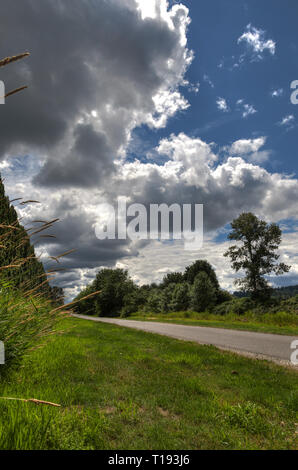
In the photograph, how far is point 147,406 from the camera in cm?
356

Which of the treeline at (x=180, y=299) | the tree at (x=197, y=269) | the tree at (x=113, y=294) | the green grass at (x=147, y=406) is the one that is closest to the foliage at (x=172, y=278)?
the treeline at (x=180, y=299)

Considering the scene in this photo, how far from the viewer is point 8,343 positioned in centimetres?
315

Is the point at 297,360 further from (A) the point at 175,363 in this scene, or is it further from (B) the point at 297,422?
(B) the point at 297,422

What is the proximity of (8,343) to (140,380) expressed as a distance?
2633 millimetres

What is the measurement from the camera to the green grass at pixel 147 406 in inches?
94.4

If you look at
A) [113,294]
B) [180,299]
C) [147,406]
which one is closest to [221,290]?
[180,299]

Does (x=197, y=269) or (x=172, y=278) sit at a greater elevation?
(x=197, y=269)

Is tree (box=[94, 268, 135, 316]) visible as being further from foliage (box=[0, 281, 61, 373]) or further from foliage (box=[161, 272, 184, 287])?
foliage (box=[0, 281, 61, 373])

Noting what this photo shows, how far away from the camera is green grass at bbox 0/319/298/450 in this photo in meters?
2.40

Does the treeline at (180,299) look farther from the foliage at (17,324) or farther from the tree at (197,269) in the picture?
the foliage at (17,324)

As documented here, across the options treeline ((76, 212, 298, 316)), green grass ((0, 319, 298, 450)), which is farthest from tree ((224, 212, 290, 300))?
green grass ((0, 319, 298, 450))

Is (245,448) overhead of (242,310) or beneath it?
overhead

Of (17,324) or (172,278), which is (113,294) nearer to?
(172,278)
